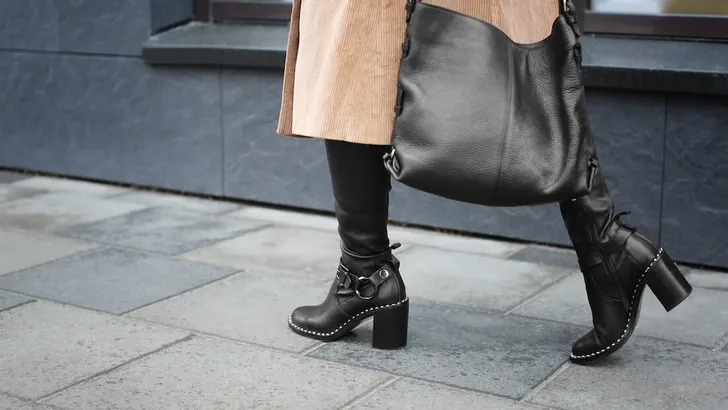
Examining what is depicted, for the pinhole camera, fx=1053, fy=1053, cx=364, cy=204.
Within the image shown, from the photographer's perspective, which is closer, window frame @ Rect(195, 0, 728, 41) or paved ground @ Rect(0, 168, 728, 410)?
paved ground @ Rect(0, 168, 728, 410)

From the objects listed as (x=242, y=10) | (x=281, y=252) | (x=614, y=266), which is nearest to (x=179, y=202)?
(x=242, y=10)

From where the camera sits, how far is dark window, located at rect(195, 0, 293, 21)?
16.1 ft

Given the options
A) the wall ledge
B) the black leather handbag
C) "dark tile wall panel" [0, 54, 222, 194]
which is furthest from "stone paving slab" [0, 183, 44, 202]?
Result: the black leather handbag

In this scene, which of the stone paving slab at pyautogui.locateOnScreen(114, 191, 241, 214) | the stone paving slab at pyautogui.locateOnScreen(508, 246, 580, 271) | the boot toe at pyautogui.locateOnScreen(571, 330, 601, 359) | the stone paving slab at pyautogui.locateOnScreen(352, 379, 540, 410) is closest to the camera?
the stone paving slab at pyautogui.locateOnScreen(352, 379, 540, 410)

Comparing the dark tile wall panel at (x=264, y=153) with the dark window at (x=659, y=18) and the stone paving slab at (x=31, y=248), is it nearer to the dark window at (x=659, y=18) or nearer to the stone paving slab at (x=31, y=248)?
the stone paving slab at (x=31, y=248)

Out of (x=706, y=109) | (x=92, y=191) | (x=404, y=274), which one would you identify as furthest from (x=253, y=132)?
(x=706, y=109)

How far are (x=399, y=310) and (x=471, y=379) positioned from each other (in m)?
0.30

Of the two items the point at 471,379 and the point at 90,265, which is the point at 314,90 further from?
the point at 90,265

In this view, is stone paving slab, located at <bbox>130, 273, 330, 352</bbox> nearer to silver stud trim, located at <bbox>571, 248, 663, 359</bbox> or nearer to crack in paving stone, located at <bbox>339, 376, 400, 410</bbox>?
crack in paving stone, located at <bbox>339, 376, 400, 410</bbox>

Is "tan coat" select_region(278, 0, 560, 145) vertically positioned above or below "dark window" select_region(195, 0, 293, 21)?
above

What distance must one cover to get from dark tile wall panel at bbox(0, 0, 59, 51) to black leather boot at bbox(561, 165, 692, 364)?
349cm

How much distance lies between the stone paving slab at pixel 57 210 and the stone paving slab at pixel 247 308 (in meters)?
1.20

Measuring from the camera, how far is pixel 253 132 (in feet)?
15.6

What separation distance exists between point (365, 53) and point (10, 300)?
1530mm
